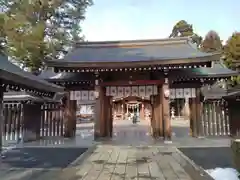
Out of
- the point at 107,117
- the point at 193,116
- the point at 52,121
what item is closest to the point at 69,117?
the point at 52,121

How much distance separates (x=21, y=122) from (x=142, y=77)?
6.99 m

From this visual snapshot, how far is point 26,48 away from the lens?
2281 cm

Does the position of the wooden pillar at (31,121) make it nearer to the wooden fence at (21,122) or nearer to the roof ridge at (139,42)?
the wooden fence at (21,122)

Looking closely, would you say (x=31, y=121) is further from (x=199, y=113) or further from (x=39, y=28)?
(x=39, y=28)

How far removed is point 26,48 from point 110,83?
41.7ft

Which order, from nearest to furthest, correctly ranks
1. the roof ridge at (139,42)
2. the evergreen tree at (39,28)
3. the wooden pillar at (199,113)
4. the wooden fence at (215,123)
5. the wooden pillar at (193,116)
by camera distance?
the wooden pillar at (199,113) < the wooden pillar at (193,116) < the wooden fence at (215,123) < the roof ridge at (139,42) < the evergreen tree at (39,28)

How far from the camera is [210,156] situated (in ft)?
28.2

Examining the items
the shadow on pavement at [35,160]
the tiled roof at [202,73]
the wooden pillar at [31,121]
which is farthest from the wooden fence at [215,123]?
the wooden pillar at [31,121]

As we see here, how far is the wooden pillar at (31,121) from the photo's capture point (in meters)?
13.5

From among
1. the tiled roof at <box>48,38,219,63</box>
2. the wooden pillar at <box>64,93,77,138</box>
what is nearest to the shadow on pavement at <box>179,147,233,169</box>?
the tiled roof at <box>48,38,219,63</box>

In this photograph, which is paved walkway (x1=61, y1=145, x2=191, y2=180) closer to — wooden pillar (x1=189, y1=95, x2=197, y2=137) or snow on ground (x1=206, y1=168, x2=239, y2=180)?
snow on ground (x1=206, y1=168, x2=239, y2=180)

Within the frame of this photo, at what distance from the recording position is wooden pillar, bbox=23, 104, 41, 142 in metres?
13.5

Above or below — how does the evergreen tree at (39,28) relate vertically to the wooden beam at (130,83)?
above

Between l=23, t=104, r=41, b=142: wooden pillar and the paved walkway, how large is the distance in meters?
6.32
